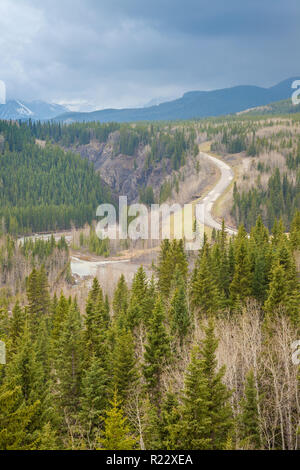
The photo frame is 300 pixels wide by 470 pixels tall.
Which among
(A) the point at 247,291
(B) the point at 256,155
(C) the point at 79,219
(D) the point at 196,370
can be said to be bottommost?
(C) the point at 79,219

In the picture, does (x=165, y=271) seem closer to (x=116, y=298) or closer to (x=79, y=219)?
(x=116, y=298)

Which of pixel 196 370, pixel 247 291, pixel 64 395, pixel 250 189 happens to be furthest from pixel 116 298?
pixel 250 189

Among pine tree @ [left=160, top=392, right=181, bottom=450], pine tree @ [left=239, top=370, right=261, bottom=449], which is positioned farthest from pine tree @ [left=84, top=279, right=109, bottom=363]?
pine tree @ [left=239, top=370, right=261, bottom=449]

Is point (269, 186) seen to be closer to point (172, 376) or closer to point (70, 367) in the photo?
point (172, 376)

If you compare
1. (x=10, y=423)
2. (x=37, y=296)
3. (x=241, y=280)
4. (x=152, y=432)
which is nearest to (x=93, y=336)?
(x=152, y=432)

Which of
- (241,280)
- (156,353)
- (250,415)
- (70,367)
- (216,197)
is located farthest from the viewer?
(216,197)
